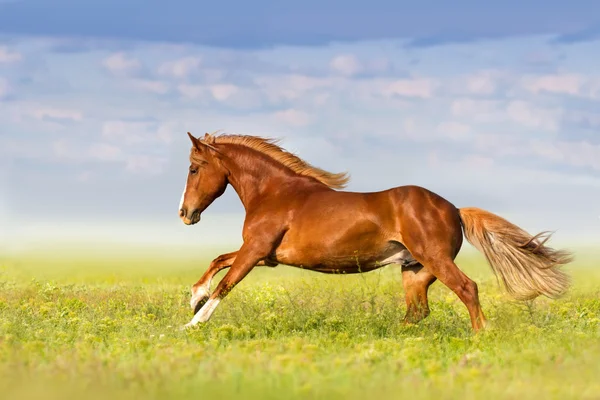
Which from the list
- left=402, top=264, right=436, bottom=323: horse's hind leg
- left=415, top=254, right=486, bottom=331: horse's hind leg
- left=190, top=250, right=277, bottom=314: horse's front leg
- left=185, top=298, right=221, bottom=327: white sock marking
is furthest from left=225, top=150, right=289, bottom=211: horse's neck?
left=415, top=254, right=486, bottom=331: horse's hind leg

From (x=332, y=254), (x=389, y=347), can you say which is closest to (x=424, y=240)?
(x=332, y=254)

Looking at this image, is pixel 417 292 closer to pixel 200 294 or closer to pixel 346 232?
pixel 346 232

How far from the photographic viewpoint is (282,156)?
12750mm

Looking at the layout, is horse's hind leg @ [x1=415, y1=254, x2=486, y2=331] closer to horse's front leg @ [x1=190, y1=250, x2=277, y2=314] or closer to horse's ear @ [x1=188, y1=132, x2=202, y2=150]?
horse's front leg @ [x1=190, y1=250, x2=277, y2=314]

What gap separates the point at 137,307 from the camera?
48.0 feet

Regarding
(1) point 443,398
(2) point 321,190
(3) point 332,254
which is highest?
(2) point 321,190

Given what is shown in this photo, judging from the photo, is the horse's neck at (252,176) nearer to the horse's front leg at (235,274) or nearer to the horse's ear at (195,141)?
the horse's ear at (195,141)

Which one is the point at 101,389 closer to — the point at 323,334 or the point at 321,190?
the point at 323,334

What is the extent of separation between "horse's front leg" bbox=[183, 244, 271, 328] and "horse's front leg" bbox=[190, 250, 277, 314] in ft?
0.45

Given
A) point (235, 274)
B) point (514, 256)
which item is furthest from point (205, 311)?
point (514, 256)

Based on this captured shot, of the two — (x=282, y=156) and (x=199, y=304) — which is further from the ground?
(x=282, y=156)

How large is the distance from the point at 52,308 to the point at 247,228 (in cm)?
413

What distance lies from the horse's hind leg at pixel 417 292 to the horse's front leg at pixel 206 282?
1916 millimetres

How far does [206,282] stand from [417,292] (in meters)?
2.94
